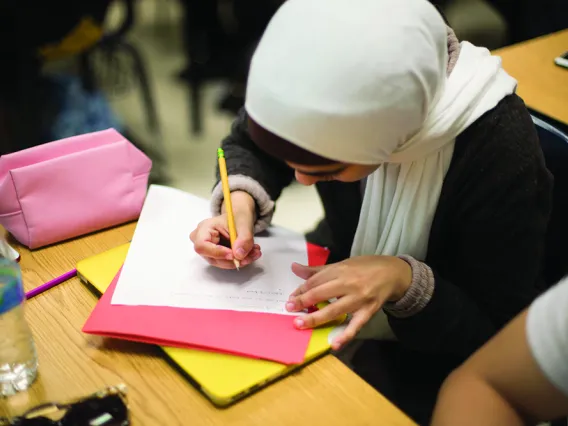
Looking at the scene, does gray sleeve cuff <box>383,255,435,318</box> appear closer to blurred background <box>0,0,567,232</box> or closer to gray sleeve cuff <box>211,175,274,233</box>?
gray sleeve cuff <box>211,175,274,233</box>

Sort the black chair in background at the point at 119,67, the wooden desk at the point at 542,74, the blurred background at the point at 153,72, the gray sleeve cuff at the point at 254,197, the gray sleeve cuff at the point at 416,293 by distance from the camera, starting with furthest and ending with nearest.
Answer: the black chair in background at the point at 119,67
the blurred background at the point at 153,72
the wooden desk at the point at 542,74
the gray sleeve cuff at the point at 254,197
the gray sleeve cuff at the point at 416,293

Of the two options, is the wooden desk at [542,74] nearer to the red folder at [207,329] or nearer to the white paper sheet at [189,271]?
the white paper sheet at [189,271]

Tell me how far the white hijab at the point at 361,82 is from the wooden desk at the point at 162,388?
0.28m

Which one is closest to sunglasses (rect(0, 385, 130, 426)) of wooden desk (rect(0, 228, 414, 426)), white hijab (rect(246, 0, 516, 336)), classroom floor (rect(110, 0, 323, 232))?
wooden desk (rect(0, 228, 414, 426))

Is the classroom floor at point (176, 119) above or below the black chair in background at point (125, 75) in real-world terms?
below

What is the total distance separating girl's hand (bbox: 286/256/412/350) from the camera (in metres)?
0.80

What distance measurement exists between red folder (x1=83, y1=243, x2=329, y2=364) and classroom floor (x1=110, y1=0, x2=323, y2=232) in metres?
1.45

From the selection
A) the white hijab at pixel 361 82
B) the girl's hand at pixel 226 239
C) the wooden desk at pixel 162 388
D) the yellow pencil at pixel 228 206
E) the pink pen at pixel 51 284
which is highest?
the white hijab at pixel 361 82

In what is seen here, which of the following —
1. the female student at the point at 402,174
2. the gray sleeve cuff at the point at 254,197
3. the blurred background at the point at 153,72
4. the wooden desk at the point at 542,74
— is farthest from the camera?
the blurred background at the point at 153,72

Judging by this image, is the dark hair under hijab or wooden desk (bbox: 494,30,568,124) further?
wooden desk (bbox: 494,30,568,124)

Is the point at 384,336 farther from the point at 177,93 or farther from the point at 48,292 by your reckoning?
the point at 177,93

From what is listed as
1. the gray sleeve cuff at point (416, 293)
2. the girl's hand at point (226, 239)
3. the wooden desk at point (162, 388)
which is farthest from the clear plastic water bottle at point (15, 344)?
the gray sleeve cuff at point (416, 293)

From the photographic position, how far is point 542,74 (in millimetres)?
1429

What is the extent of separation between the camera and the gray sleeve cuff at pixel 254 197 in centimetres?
101
